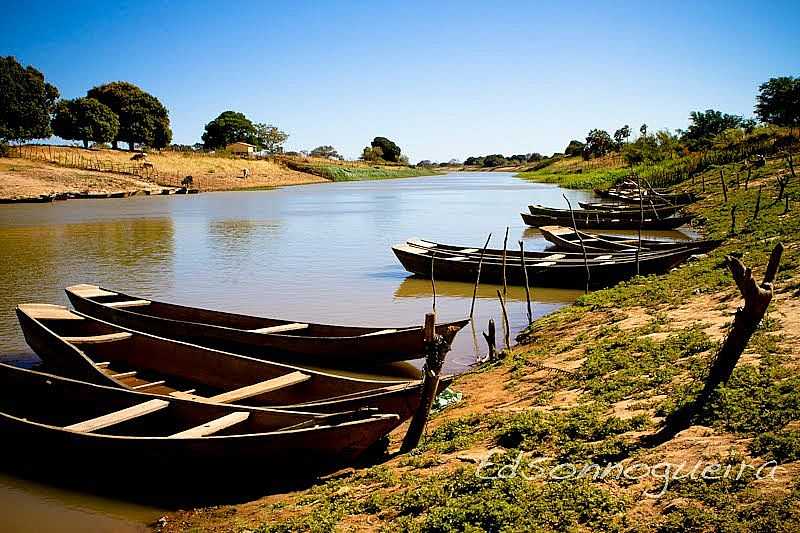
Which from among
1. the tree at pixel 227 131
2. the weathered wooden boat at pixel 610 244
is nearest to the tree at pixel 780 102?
the weathered wooden boat at pixel 610 244

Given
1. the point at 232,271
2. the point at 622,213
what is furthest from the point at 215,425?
the point at 622,213

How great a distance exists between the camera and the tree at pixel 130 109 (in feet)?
239

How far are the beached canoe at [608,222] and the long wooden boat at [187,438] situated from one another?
21046 mm

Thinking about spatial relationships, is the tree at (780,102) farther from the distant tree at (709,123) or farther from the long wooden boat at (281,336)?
the long wooden boat at (281,336)

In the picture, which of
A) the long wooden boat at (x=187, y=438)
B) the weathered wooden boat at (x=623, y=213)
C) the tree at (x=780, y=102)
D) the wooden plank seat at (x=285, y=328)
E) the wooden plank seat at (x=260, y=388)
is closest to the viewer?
the long wooden boat at (x=187, y=438)

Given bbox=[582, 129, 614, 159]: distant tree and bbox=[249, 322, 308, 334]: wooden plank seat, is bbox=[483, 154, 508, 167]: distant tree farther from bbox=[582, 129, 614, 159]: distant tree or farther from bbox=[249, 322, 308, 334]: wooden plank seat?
A: bbox=[249, 322, 308, 334]: wooden plank seat

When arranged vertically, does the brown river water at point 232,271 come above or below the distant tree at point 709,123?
below

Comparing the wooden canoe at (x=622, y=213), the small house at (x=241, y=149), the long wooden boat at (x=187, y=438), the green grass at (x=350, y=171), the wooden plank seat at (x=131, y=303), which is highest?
the small house at (x=241, y=149)

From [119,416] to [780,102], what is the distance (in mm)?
63591

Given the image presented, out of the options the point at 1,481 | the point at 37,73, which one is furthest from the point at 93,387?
the point at 37,73

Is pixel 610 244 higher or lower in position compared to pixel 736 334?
lower

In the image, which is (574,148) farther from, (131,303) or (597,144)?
(131,303)

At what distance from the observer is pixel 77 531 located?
222 inches

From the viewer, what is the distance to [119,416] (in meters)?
6.34
